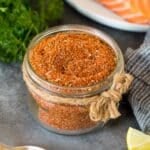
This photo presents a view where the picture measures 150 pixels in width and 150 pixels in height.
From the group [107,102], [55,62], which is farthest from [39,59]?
[107,102]

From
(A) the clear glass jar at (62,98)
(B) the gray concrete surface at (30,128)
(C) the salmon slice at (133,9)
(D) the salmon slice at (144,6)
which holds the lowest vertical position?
(B) the gray concrete surface at (30,128)

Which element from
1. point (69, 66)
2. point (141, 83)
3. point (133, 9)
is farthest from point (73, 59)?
point (133, 9)

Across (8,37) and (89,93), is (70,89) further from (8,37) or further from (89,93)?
(8,37)

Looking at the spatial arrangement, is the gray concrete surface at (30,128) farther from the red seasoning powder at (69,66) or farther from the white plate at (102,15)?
the white plate at (102,15)

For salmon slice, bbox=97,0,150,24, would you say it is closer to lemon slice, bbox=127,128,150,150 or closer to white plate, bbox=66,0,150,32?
white plate, bbox=66,0,150,32

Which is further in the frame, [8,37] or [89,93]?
[8,37]

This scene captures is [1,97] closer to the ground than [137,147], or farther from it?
closer to the ground

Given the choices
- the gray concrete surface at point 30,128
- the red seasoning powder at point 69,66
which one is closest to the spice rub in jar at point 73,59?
the red seasoning powder at point 69,66
